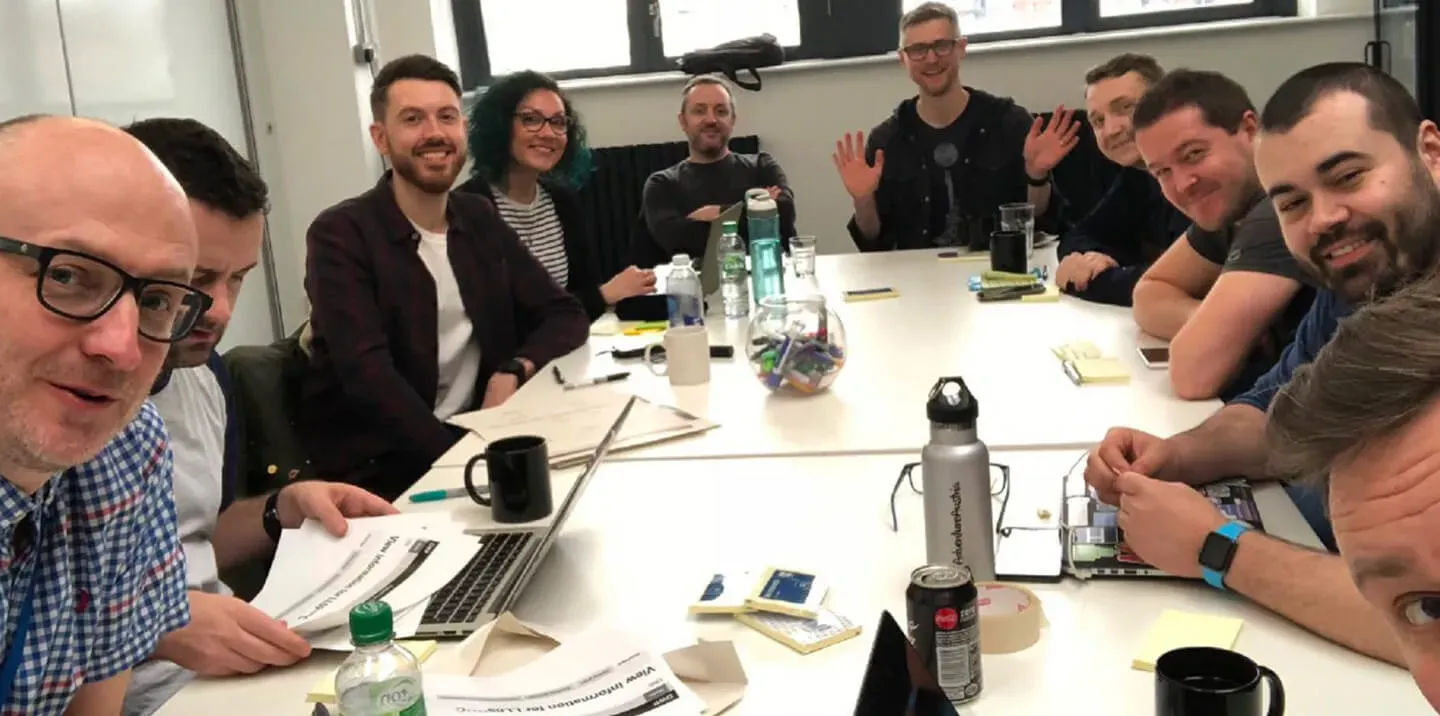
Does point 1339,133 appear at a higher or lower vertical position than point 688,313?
higher

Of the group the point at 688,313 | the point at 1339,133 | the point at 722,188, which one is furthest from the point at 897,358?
the point at 722,188

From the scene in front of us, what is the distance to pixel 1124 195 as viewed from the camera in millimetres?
3525

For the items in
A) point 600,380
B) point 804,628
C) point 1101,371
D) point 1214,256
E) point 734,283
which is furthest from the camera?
point 734,283

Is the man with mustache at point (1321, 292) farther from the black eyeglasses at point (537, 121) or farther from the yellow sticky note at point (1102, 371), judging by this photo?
the black eyeglasses at point (537, 121)

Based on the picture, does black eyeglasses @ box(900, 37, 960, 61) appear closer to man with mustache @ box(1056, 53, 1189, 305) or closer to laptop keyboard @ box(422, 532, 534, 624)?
man with mustache @ box(1056, 53, 1189, 305)

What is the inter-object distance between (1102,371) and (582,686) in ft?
4.23

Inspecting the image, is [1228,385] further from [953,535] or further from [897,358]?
[953,535]

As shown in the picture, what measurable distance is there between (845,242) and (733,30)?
1031 millimetres

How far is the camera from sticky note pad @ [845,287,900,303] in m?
3.03

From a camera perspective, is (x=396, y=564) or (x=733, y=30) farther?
(x=733, y=30)

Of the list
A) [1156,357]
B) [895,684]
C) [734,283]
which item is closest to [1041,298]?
[1156,357]

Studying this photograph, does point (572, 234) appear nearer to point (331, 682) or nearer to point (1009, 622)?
point (331, 682)

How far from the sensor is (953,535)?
4.20 ft

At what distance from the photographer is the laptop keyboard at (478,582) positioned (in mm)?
1306
